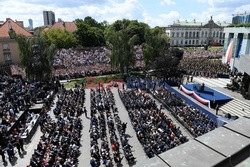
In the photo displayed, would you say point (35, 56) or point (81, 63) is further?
point (81, 63)

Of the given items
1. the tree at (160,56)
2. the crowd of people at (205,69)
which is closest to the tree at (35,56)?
the tree at (160,56)

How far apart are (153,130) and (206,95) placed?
514 inches

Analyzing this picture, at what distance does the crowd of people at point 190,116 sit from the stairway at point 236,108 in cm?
374

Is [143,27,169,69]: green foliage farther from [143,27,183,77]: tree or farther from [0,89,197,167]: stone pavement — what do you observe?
[0,89,197,167]: stone pavement

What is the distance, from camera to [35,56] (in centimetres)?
3075

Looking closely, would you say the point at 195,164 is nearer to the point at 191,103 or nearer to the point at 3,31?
the point at 191,103

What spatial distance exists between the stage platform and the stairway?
2.78 ft

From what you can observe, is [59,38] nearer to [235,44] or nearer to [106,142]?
[235,44]

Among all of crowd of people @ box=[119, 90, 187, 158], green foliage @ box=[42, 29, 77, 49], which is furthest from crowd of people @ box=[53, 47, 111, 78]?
crowd of people @ box=[119, 90, 187, 158]

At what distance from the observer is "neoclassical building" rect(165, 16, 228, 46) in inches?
3858

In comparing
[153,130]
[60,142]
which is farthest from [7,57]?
[153,130]

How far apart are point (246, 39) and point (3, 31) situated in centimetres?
4751

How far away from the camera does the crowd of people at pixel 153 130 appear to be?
46.7 ft

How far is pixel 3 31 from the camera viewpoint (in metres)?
43.9
